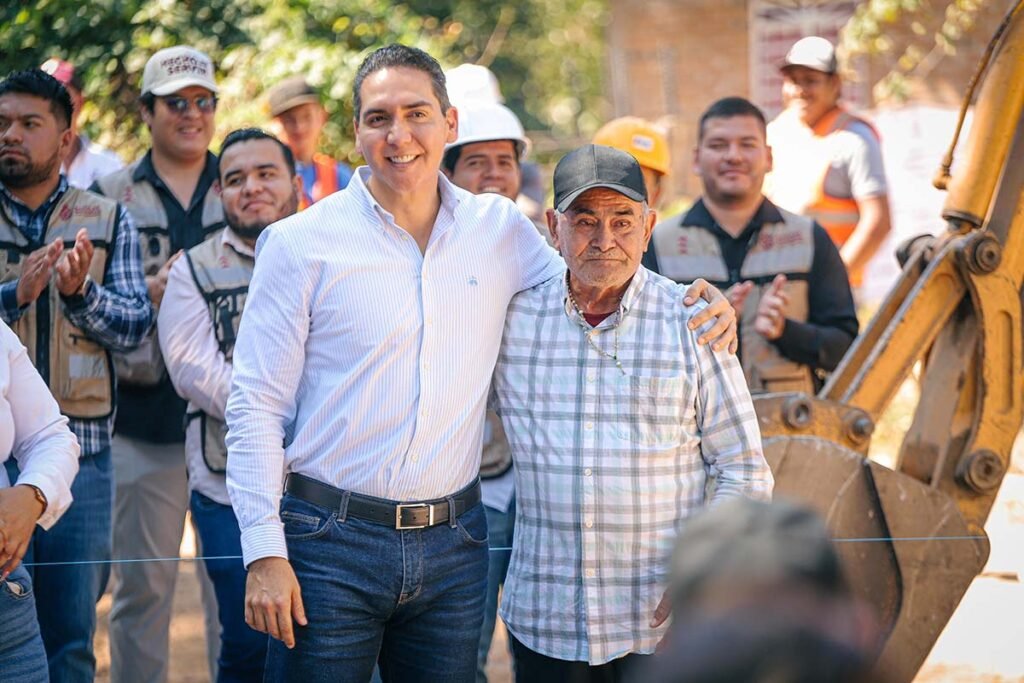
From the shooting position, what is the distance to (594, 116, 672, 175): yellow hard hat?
558 cm

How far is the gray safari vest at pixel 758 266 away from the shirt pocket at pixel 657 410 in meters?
1.76

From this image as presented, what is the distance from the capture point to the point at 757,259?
16.4 feet

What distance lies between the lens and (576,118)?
24.5 meters

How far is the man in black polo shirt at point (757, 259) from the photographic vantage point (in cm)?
498

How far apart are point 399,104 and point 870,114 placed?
35.3ft

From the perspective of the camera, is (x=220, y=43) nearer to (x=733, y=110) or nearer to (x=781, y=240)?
(x=733, y=110)

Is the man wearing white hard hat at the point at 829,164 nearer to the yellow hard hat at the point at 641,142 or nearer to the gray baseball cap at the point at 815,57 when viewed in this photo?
the gray baseball cap at the point at 815,57

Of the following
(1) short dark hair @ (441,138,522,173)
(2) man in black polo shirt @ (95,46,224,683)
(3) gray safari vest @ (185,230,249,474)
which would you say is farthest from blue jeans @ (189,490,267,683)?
(1) short dark hair @ (441,138,522,173)

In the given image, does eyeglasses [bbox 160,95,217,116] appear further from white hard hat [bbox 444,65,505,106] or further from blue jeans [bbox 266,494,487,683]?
blue jeans [bbox 266,494,487,683]

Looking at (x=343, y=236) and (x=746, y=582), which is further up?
(x=343, y=236)

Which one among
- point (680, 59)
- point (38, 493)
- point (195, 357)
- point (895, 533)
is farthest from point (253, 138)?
point (680, 59)

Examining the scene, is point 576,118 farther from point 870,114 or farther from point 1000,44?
point 1000,44

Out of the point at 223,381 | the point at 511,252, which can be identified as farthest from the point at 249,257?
the point at 511,252

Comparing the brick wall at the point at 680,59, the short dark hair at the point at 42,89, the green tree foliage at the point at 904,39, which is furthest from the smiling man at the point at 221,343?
the brick wall at the point at 680,59
